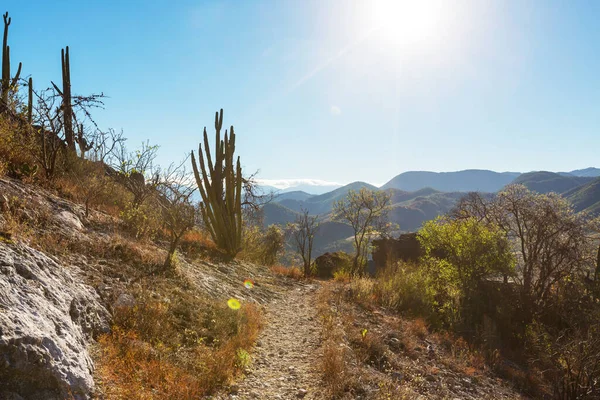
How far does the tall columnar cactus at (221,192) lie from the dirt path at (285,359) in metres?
6.49

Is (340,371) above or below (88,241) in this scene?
below

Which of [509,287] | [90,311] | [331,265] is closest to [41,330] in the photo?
[90,311]

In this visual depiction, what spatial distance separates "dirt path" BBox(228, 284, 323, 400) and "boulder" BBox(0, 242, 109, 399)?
245 cm

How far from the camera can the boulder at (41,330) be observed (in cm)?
332

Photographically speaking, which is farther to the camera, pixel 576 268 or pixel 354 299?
pixel 576 268

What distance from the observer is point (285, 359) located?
23.3 feet

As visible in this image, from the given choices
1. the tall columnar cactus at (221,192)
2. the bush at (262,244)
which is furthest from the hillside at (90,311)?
the bush at (262,244)

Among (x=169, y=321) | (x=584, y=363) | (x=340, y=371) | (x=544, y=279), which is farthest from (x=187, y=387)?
(x=544, y=279)

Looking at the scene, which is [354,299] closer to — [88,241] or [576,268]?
[88,241]

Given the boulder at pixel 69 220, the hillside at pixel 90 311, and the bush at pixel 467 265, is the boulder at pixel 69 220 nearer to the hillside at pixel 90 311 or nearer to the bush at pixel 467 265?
the hillside at pixel 90 311

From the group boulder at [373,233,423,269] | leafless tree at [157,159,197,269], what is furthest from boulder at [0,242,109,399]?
boulder at [373,233,423,269]

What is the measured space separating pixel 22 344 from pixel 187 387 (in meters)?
2.18

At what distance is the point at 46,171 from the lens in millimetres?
10219

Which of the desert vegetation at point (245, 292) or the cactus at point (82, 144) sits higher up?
the cactus at point (82, 144)
